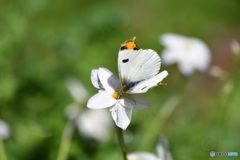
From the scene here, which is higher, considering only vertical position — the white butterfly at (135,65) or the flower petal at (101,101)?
the white butterfly at (135,65)

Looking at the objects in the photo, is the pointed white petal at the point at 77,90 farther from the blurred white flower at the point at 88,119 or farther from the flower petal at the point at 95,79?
the flower petal at the point at 95,79

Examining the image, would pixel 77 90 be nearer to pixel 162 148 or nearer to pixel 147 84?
pixel 162 148

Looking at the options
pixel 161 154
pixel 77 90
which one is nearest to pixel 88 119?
pixel 77 90

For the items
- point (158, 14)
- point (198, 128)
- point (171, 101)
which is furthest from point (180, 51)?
point (158, 14)

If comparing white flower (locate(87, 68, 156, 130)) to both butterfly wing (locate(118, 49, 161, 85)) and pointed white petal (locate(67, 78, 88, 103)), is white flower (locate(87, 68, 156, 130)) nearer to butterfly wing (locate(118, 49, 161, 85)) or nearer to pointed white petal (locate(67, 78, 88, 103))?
butterfly wing (locate(118, 49, 161, 85))

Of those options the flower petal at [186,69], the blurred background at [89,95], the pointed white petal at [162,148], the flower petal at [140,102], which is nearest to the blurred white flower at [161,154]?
the pointed white petal at [162,148]

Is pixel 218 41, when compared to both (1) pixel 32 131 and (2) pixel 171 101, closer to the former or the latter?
(2) pixel 171 101
